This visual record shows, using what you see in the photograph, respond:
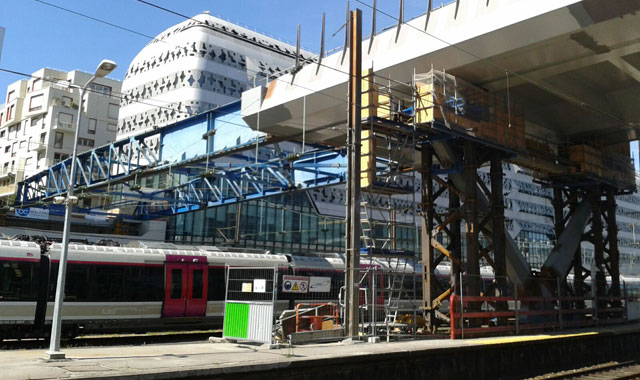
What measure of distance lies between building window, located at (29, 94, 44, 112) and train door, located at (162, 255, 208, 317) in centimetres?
4976

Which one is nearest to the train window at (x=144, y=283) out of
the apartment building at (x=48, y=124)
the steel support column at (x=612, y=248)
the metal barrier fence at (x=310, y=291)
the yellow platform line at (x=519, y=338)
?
the metal barrier fence at (x=310, y=291)

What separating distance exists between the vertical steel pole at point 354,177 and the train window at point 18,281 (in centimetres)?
990

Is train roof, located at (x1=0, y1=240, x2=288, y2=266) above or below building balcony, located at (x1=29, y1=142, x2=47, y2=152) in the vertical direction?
below

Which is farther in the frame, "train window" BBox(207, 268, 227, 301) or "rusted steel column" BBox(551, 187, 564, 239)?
"rusted steel column" BBox(551, 187, 564, 239)

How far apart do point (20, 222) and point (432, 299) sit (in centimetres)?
3038

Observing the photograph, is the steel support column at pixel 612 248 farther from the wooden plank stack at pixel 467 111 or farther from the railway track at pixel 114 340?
the railway track at pixel 114 340

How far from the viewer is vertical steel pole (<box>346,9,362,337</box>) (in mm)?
14680

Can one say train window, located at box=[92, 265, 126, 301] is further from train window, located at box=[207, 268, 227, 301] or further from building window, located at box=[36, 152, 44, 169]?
building window, located at box=[36, 152, 44, 169]

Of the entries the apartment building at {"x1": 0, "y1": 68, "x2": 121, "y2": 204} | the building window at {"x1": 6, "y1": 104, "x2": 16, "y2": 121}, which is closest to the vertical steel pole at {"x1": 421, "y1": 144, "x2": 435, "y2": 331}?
the apartment building at {"x1": 0, "y1": 68, "x2": 121, "y2": 204}

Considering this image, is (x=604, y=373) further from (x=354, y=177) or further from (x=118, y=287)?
(x=118, y=287)

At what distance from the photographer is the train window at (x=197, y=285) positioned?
20.8 meters

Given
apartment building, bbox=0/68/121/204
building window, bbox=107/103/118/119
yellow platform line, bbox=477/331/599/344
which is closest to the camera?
yellow platform line, bbox=477/331/599/344

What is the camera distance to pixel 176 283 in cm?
2044

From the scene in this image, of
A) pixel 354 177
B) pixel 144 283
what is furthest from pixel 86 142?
pixel 354 177
